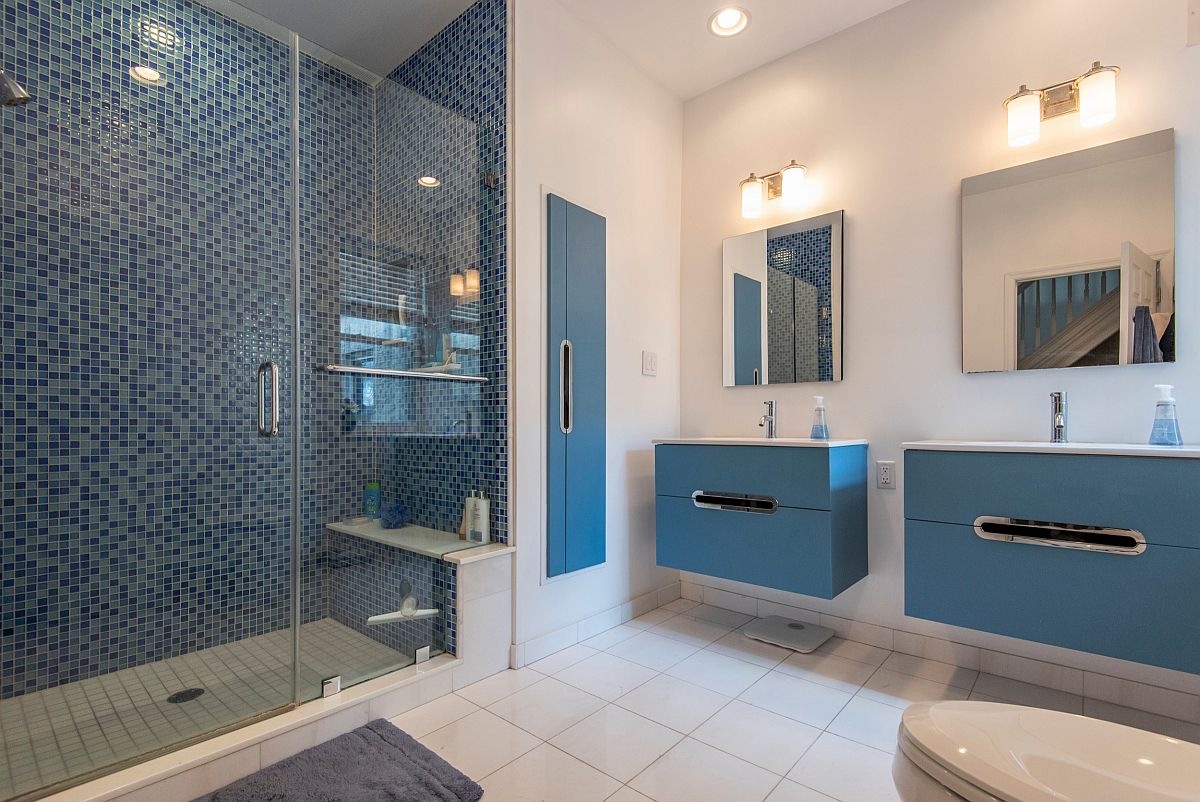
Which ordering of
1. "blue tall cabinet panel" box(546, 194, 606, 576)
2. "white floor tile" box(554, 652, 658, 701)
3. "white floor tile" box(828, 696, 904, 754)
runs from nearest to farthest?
"white floor tile" box(828, 696, 904, 754), "white floor tile" box(554, 652, 658, 701), "blue tall cabinet panel" box(546, 194, 606, 576)

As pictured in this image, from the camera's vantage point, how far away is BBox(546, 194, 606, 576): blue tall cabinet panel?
2.35 m

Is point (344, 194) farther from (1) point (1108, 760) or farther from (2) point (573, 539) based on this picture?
(1) point (1108, 760)

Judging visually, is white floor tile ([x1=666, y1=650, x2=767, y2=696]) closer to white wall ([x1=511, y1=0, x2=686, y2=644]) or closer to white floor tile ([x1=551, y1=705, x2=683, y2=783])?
white floor tile ([x1=551, y1=705, x2=683, y2=783])

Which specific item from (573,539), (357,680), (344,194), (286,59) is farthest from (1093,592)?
(286,59)

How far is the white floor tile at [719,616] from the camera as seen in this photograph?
2.67 m

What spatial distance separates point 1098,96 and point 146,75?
9.86 ft

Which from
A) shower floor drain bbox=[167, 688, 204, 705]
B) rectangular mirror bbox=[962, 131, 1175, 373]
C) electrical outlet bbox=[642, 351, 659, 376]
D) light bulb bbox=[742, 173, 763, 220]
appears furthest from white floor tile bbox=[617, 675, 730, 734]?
light bulb bbox=[742, 173, 763, 220]

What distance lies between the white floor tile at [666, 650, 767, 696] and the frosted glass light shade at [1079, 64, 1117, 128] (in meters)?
2.28

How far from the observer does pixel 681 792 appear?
4.73ft

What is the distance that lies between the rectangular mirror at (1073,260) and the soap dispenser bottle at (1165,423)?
0.14 metres

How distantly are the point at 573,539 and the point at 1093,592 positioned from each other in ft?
5.68

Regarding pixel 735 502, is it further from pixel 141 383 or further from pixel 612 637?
pixel 141 383

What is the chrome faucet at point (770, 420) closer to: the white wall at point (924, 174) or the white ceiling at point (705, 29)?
the white wall at point (924, 174)

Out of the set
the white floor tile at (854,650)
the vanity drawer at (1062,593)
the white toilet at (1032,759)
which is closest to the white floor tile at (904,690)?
the white floor tile at (854,650)
